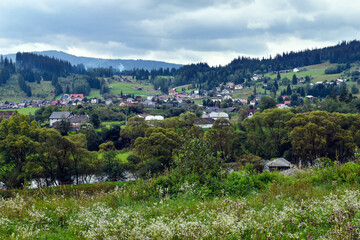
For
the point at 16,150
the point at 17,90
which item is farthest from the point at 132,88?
the point at 16,150

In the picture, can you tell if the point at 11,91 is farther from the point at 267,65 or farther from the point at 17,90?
the point at 267,65


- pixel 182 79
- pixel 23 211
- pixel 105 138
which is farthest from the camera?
pixel 182 79

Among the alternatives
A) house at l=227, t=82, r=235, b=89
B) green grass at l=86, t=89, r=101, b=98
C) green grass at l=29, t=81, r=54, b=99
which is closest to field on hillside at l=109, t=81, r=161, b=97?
green grass at l=86, t=89, r=101, b=98

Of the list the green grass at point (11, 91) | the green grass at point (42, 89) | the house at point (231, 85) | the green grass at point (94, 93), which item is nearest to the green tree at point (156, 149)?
the green grass at point (11, 91)

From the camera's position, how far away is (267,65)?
188m

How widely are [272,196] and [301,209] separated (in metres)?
1.19

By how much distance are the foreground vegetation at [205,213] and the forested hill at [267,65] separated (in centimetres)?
15519

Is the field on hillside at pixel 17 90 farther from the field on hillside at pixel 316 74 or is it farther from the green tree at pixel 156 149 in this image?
the field on hillside at pixel 316 74

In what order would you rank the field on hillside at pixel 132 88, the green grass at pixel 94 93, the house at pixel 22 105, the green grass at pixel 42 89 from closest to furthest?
1. the house at pixel 22 105
2. the green grass at pixel 42 89
3. the green grass at pixel 94 93
4. the field on hillside at pixel 132 88

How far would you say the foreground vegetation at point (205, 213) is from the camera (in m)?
4.33

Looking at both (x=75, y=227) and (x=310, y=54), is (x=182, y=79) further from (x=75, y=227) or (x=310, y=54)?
(x=75, y=227)

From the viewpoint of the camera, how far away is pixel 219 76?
6732 inches

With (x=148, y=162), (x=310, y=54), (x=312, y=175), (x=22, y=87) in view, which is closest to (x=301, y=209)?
(x=312, y=175)

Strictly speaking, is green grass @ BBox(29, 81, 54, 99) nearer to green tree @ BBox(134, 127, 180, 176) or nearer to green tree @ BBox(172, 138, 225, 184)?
green tree @ BBox(134, 127, 180, 176)
